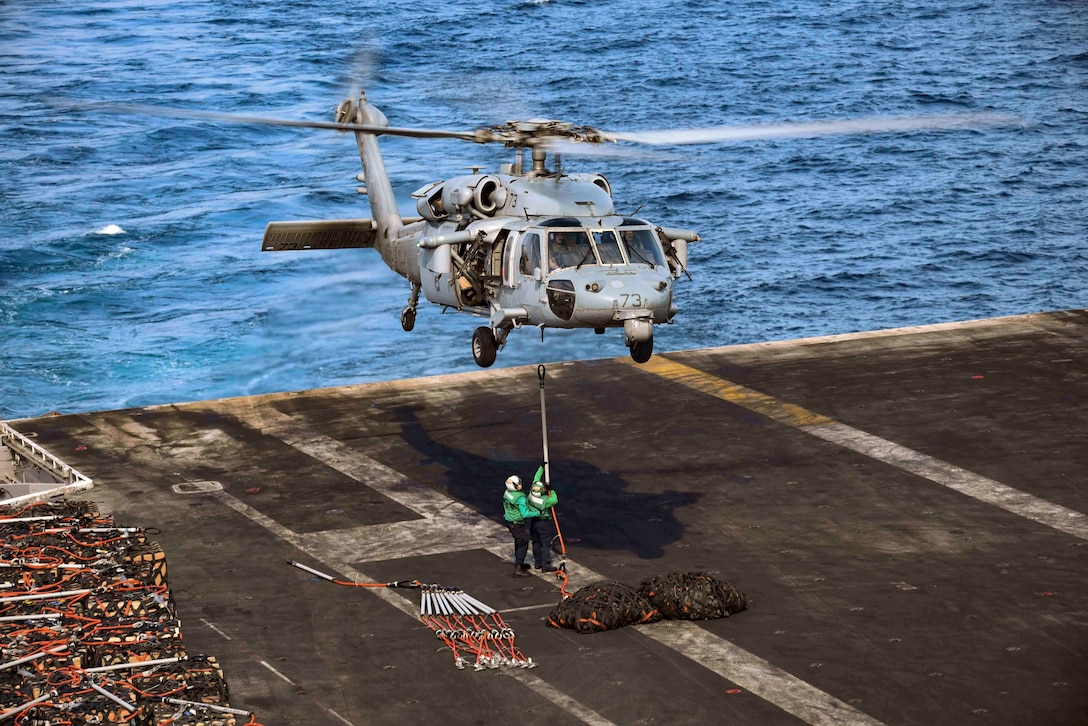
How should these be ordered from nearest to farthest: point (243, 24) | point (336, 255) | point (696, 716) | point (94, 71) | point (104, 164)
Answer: point (696, 716)
point (336, 255)
point (104, 164)
point (94, 71)
point (243, 24)

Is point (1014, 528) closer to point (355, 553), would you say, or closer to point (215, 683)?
point (355, 553)

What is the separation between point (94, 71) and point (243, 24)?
49.2 feet

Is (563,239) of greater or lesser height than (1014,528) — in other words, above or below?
above

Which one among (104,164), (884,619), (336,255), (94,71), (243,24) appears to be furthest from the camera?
(243,24)

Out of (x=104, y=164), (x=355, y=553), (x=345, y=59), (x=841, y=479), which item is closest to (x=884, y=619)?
(x=841, y=479)

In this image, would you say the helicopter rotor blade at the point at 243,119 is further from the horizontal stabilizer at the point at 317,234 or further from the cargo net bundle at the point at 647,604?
the cargo net bundle at the point at 647,604

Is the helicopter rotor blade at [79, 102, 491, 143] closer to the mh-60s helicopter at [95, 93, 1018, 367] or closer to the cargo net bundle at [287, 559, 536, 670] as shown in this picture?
the mh-60s helicopter at [95, 93, 1018, 367]

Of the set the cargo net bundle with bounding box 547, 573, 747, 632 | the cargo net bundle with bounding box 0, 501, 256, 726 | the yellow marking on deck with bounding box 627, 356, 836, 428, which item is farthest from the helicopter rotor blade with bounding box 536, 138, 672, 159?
the yellow marking on deck with bounding box 627, 356, 836, 428

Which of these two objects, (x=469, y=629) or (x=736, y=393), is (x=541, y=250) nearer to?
(x=469, y=629)

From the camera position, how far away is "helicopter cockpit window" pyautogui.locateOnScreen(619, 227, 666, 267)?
21.9 meters

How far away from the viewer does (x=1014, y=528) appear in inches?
→ 989

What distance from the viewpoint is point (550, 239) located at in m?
22.0

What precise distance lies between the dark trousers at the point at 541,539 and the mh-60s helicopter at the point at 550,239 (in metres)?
2.84

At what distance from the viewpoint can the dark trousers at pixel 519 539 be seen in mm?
23219
